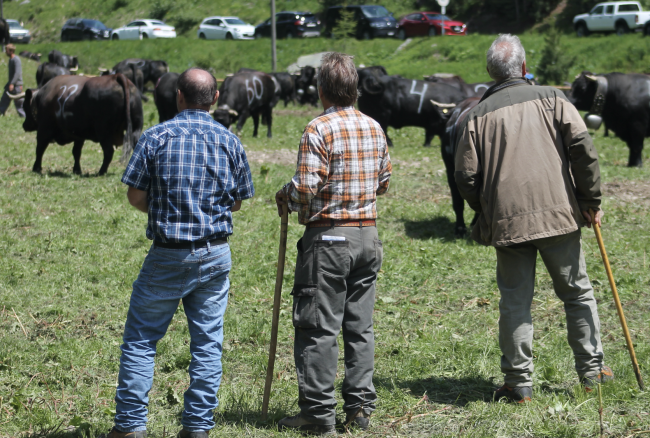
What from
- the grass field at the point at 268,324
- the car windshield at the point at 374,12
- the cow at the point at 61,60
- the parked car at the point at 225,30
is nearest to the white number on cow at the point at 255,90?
the grass field at the point at 268,324

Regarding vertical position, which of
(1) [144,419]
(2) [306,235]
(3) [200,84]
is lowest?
(1) [144,419]

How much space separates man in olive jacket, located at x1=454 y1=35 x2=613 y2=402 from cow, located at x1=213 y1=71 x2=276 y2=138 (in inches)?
447

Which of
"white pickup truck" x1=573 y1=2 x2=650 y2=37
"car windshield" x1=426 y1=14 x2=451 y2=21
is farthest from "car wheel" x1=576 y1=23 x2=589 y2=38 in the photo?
"car windshield" x1=426 y1=14 x2=451 y2=21

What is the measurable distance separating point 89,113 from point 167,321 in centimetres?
809

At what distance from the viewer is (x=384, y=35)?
36.4 m

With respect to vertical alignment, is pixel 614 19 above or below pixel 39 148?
above

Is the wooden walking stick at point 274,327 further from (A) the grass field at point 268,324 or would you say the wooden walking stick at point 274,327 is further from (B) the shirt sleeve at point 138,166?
(B) the shirt sleeve at point 138,166

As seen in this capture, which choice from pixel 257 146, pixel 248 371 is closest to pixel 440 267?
pixel 248 371

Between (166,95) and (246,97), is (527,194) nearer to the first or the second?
(166,95)

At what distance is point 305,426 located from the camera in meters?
3.58

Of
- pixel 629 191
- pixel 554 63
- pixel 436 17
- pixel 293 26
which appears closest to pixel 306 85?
pixel 554 63

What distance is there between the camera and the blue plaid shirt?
3289 mm

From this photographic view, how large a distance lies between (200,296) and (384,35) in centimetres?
3472

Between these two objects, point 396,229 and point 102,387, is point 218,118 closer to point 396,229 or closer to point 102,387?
point 396,229
